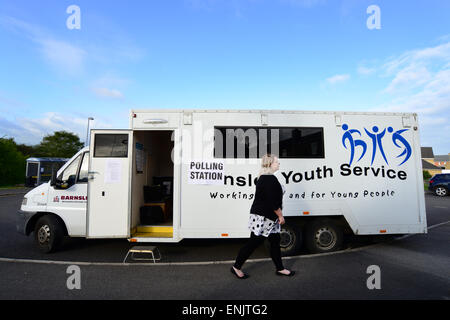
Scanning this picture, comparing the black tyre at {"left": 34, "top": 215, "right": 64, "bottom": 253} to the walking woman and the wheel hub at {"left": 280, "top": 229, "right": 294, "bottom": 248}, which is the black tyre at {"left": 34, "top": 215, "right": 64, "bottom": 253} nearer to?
the walking woman

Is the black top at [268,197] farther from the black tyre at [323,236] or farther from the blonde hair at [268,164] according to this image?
the black tyre at [323,236]

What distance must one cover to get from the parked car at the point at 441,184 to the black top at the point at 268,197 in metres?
19.1

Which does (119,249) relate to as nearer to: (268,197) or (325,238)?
(268,197)

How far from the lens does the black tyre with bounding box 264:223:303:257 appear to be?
15.5ft

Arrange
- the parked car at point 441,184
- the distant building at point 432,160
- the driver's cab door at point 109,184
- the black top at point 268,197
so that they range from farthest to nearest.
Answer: the distant building at point 432,160 < the parked car at point 441,184 < the driver's cab door at point 109,184 < the black top at point 268,197

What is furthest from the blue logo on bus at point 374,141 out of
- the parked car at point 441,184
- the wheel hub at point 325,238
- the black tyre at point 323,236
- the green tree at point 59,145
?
the green tree at point 59,145

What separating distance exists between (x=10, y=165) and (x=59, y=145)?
1992 centimetres

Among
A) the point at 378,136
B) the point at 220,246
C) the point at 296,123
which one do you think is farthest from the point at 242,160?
the point at 378,136

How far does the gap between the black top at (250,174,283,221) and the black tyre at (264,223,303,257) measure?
55.7 inches

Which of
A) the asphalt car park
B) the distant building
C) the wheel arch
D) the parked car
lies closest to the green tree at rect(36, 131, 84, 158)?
the asphalt car park

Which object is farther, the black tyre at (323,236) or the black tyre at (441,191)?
the black tyre at (441,191)

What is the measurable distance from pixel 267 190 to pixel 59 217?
4428mm

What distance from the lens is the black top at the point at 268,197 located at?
11.3 ft
